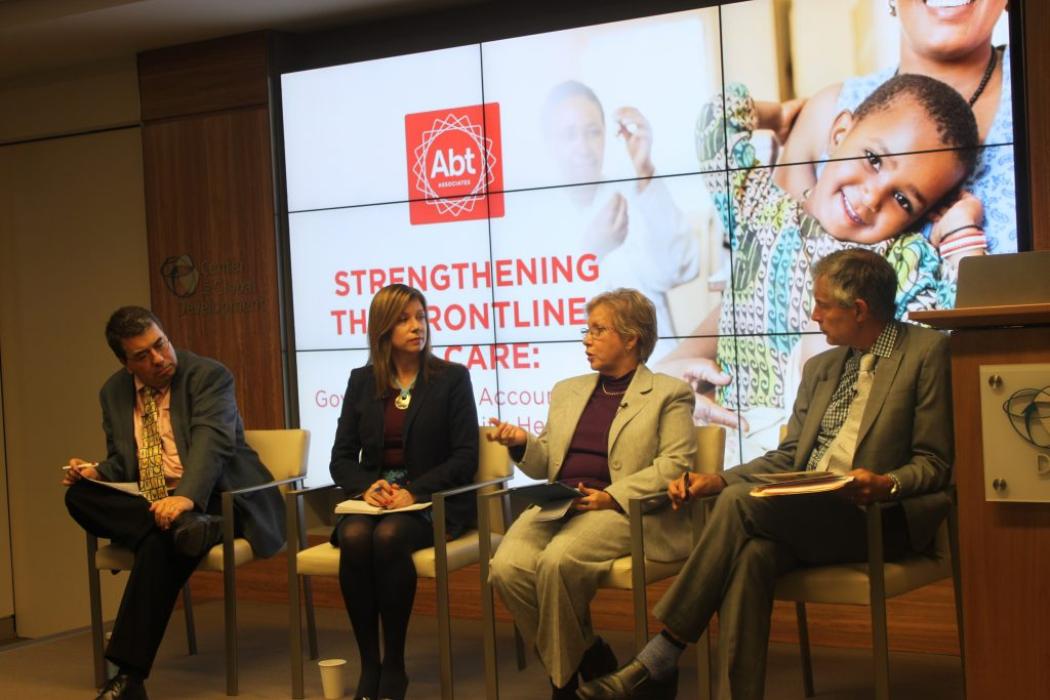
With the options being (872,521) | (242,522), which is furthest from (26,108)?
(872,521)

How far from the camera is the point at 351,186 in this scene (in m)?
5.77

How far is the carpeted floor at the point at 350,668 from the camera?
418 centimetres

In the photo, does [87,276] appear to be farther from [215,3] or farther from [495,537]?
[495,537]

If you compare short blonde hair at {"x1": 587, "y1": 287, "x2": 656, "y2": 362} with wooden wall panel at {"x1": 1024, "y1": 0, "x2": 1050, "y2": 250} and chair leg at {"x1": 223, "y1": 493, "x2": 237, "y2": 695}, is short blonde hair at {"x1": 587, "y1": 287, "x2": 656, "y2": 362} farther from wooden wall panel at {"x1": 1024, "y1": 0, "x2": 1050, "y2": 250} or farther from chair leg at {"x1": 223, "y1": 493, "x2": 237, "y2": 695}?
chair leg at {"x1": 223, "y1": 493, "x2": 237, "y2": 695}

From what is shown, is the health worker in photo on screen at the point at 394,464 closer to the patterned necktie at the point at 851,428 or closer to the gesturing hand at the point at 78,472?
the gesturing hand at the point at 78,472

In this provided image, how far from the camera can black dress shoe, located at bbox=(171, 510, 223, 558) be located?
14.0ft

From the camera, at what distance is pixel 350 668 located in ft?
15.2

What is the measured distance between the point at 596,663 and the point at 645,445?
2.23 ft

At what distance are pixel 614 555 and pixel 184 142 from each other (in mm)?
3441

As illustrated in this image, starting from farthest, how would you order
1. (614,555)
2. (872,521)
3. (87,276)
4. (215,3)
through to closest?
(87,276)
(215,3)
(614,555)
(872,521)

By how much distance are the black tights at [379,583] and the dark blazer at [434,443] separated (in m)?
0.21

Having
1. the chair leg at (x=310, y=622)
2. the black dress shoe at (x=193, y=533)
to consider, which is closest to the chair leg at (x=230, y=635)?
the black dress shoe at (x=193, y=533)

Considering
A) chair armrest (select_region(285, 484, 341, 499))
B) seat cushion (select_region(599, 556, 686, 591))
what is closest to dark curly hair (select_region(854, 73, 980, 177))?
seat cushion (select_region(599, 556, 686, 591))

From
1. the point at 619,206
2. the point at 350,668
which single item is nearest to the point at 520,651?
the point at 350,668
